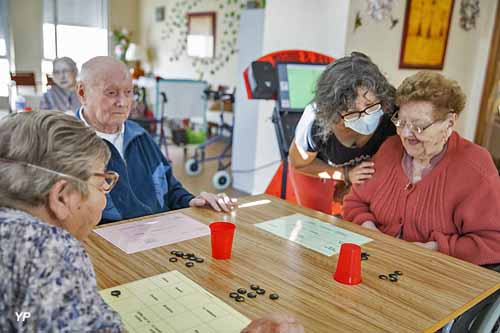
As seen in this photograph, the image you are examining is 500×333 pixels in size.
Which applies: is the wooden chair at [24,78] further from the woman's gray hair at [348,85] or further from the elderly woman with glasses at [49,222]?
the elderly woman with glasses at [49,222]

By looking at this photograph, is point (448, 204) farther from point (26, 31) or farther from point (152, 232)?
point (26, 31)

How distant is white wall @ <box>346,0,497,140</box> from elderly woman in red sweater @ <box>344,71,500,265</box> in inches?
82.0

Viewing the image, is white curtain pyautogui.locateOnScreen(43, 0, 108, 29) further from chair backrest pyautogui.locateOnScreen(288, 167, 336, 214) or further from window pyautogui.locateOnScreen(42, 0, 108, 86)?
chair backrest pyautogui.locateOnScreen(288, 167, 336, 214)

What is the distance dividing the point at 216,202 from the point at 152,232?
12.3 inches

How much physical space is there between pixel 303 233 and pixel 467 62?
4.15m

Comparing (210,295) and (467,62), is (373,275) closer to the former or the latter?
(210,295)

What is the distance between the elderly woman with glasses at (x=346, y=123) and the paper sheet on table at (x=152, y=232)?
720mm

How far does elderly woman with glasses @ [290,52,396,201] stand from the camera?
181cm

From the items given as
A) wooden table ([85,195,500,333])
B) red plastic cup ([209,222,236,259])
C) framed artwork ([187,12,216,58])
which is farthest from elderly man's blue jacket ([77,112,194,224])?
framed artwork ([187,12,216,58])

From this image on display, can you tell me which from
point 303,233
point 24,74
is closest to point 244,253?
point 303,233

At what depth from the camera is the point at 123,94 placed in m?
1.82

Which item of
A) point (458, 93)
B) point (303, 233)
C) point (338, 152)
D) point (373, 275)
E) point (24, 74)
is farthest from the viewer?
point (24, 74)

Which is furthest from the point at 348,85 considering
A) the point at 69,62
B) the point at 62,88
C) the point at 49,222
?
the point at 62,88

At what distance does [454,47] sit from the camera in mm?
4594
